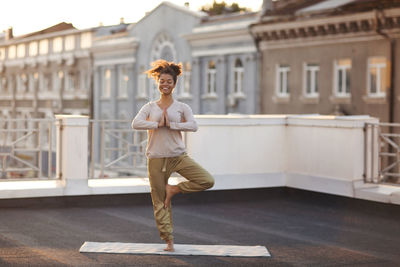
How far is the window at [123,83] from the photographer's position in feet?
192

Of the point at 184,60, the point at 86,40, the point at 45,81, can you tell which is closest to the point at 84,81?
the point at 86,40

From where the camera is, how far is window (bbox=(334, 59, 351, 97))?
39.1 meters

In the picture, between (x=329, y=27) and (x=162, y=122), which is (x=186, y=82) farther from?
(x=162, y=122)

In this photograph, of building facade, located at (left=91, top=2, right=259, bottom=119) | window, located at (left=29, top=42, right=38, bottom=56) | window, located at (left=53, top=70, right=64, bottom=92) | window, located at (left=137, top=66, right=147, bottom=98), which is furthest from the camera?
window, located at (left=29, top=42, right=38, bottom=56)

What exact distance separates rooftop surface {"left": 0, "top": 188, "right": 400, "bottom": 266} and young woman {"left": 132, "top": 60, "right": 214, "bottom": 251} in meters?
0.55

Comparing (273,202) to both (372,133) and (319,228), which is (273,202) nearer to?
(372,133)

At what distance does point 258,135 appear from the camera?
12828 mm

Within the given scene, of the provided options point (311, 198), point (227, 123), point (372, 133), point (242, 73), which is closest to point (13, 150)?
point (227, 123)

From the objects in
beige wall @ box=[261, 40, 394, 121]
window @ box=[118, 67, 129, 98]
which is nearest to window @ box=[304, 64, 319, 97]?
beige wall @ box=[261, 40, 394, 121]

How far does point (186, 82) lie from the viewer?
52.0 meters

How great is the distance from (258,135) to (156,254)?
17.5ft

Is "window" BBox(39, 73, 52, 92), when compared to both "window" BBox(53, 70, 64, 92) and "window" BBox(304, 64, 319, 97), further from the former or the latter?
"window" BBox(304, 64, 319, 97)

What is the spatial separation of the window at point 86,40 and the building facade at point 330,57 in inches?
847

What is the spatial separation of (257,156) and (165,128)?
16.7 feet
